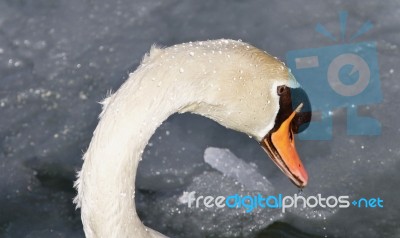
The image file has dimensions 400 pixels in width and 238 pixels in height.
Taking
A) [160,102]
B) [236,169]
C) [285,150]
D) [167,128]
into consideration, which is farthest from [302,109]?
[167,128]

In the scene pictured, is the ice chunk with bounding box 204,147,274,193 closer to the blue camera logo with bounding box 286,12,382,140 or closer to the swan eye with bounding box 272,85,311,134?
the blue camera logo with bounding box 286,12,382,140

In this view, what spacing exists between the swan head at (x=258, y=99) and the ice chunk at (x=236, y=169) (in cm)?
183

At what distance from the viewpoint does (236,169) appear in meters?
5.80

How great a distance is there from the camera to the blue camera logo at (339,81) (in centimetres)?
601

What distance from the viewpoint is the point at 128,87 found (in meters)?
3.14

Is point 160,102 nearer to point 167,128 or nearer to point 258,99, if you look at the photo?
point 258,99

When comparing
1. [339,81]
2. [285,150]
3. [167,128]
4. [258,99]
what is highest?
[339,81]

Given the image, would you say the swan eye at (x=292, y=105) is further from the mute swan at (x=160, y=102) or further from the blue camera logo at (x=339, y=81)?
the blue camera logo at (x=339, y=81)

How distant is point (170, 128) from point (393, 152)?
1.74 metres

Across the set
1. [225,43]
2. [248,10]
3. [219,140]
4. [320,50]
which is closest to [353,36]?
[320,50]

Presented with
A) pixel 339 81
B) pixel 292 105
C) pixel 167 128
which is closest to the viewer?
pixel 292 105

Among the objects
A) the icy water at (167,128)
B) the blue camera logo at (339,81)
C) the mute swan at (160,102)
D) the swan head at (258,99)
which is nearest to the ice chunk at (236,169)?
the icy water at (167,128)

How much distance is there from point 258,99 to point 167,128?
2819 millimetres

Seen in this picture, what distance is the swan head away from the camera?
10.6 ft
